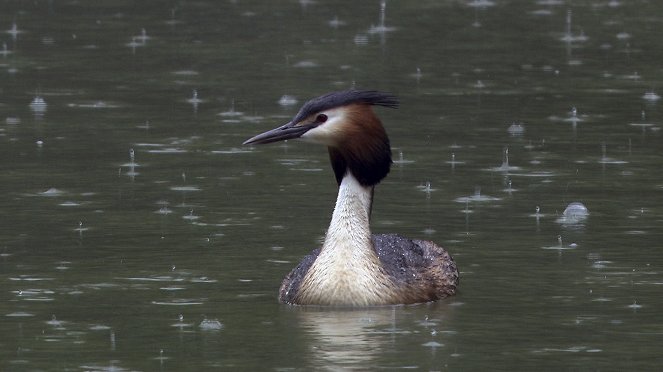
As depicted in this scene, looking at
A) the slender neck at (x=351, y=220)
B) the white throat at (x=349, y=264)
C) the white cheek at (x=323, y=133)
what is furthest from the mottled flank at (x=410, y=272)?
the white cheek at (x=323, y=133)

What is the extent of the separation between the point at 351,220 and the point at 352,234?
0.12 meters

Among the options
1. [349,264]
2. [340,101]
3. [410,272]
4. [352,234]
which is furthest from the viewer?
[410,272]

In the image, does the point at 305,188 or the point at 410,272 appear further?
the point at 305,188

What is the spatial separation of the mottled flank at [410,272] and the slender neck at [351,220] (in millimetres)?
292

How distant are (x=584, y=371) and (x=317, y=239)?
18.4ft

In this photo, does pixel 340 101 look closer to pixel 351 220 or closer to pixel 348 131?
pixel 348 131

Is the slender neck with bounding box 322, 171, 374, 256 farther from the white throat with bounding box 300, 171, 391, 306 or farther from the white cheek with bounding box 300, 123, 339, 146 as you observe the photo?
the white cheek with bounding box 300, 123, 339, 146

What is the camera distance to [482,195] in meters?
20.8

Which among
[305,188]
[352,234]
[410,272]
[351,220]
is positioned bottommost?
[410,272]

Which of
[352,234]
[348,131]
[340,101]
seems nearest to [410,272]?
[352,234]

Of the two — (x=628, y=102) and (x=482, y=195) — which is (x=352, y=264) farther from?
(x=628, y=102)

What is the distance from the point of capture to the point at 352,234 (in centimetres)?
1602

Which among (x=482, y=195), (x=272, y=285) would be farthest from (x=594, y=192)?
(x=272, y=285)

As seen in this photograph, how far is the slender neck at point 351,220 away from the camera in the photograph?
16.0 metres
